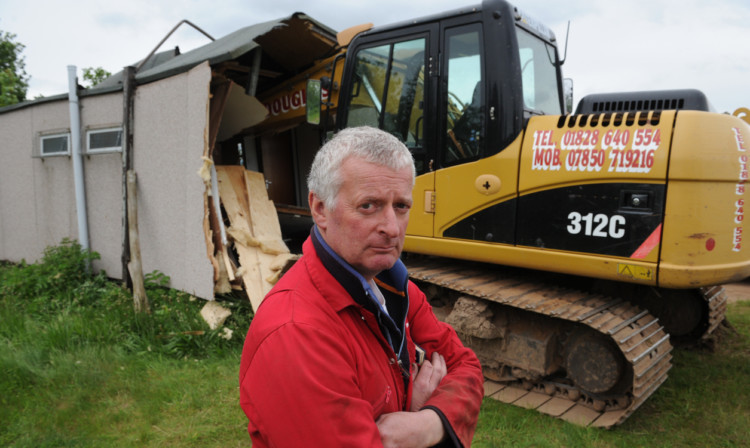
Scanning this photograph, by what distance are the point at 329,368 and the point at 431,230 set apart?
3.30 m

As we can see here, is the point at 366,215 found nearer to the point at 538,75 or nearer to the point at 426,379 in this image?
the point at 426,379

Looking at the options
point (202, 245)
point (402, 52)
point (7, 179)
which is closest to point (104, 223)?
point (202, 245)

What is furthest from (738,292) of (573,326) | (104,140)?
(104,140)

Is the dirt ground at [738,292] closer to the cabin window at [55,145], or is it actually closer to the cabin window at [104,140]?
the cabin window at [104,140]

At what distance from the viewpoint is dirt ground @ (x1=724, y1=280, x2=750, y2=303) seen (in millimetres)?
7730

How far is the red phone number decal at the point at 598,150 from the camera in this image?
137 inches

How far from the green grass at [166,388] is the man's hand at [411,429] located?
222 cm

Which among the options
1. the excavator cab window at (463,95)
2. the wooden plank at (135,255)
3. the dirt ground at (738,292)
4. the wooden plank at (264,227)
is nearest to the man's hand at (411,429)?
the excavator cab window at (463,95)

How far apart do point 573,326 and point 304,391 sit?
338 cm

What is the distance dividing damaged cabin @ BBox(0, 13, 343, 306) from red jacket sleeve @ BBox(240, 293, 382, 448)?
4.46 m

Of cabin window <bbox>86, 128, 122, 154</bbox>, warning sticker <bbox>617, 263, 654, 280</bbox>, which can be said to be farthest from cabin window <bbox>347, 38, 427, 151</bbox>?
cabin window <bbox>86, 128, 122, 154</bbox>

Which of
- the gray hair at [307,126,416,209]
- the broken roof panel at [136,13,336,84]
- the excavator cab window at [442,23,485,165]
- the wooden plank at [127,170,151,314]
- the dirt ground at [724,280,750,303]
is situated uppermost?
the broken roof panel at [136,13,336,84]

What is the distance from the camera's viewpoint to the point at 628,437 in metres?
3.66

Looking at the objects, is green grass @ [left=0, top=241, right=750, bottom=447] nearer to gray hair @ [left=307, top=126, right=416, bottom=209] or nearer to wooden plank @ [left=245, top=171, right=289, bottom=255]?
wooden plank @ [left=245, top=171, right=289, bottom=255]
